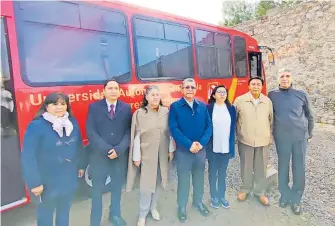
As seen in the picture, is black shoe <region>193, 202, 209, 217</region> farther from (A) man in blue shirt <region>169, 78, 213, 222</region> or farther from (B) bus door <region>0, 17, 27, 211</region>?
(B) bus door <region>0, 17, 27, 211</region>

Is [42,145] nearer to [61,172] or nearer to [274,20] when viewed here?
[61,172]

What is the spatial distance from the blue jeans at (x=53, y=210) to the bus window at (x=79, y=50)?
135cm

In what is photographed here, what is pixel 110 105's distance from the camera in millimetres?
2658

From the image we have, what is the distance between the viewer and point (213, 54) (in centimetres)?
571

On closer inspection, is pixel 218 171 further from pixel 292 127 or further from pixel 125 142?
pixel 125 142

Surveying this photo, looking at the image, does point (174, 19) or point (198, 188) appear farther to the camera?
point (174, 19)

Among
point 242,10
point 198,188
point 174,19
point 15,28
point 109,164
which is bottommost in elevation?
point 198,188

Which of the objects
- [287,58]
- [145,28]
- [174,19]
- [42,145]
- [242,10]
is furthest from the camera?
[242,10]

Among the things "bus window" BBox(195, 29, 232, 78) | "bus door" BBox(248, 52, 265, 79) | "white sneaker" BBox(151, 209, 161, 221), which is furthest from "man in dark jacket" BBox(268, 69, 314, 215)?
"bus door" BBox(248, 52, 265, 79)

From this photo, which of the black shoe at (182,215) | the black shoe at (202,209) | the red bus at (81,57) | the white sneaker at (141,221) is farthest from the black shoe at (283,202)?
the red bus at (81,57)

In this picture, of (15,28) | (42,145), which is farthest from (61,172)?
(15,28)

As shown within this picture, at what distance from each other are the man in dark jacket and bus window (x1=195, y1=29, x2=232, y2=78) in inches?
89.7

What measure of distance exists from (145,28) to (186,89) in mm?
1738

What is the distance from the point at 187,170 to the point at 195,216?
60cm
